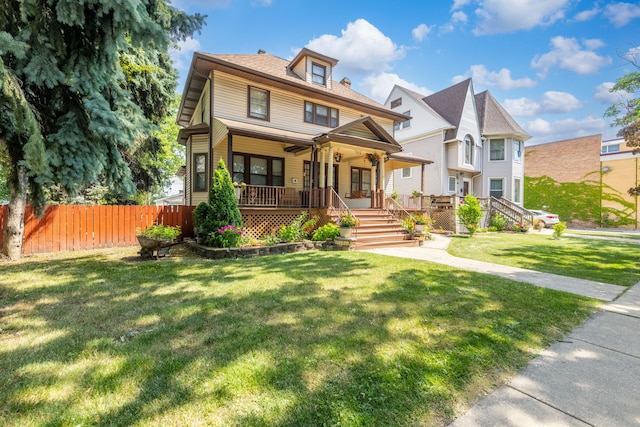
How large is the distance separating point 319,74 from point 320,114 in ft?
6.98

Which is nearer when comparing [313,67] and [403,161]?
[313,67]

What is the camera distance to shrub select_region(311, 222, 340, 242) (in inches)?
393

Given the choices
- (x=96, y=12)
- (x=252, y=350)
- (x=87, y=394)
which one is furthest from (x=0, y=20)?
(x=252, y=350)

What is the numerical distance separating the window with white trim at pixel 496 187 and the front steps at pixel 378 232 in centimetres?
1347

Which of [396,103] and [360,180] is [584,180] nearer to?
[396,103]

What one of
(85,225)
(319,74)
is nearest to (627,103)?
(319,74)

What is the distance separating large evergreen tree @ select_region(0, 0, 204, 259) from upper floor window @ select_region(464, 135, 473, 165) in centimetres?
2043

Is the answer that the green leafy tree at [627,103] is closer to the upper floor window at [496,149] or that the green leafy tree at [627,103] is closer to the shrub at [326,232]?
the upper floor window at [496,149]

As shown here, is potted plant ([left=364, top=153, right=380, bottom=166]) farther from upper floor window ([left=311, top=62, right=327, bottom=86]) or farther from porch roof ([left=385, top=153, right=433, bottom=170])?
upper floor window ([left=311, top=62, right=327, bottom=86])

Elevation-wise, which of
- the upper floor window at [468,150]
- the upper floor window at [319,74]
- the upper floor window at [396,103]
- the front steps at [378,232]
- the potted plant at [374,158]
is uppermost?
the upper floor window at [396,103]

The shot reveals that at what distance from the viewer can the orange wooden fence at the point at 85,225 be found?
28.4 feet

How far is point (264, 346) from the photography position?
288 centimetres

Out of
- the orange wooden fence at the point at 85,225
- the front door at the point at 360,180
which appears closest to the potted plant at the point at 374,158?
the front door at the point at 360,180

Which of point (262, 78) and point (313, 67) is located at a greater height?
point (313, 67)
